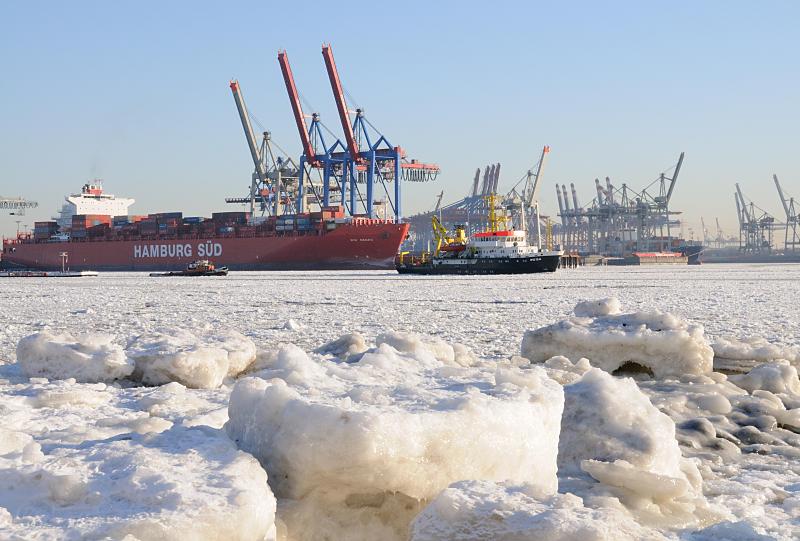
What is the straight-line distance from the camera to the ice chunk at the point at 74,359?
4.64 meters

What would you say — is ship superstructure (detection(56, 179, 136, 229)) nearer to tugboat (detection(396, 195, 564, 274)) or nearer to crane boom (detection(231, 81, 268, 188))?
crane boom (detection(231, 81, 268, 188))

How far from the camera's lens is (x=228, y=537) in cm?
191

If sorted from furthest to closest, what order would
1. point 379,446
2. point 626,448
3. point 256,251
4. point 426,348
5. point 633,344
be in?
point 256,251
point 633,344
point 426,348
point 626,448
point 379,446

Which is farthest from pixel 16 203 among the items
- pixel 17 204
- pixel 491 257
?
pixel 491 257

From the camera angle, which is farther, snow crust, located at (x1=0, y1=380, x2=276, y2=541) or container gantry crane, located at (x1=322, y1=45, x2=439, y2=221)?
container gantry crane, located at (x1=322, y1=45, x2=439, y2=221)

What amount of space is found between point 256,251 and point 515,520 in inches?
2107

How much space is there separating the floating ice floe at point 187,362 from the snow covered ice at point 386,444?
0.01 m

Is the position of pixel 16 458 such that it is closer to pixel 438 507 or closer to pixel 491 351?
pixel 438 507

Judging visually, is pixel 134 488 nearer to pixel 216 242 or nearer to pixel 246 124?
pixel 216 242

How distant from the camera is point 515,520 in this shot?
6.73 feet

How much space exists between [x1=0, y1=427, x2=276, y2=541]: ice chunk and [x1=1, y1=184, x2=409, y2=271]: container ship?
164 feet

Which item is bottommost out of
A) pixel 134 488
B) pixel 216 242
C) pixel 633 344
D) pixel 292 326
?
pixel 292 326

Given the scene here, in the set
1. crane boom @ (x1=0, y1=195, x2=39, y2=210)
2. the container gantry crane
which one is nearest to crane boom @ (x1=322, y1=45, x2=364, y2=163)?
the container gantry crane

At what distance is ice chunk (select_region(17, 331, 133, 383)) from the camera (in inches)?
183
